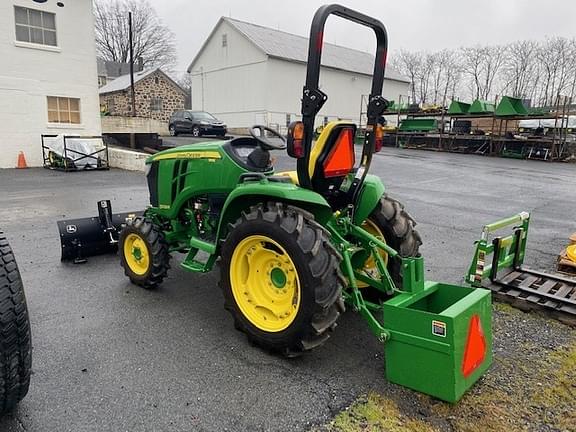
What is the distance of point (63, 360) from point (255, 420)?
4.79 feet

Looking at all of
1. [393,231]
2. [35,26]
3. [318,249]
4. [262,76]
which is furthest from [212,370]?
[262,76]

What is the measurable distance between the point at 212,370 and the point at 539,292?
2903 millimetres

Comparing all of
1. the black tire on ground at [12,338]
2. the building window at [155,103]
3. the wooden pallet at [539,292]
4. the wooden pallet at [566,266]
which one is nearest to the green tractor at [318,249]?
the wooden pallet at [539,292]

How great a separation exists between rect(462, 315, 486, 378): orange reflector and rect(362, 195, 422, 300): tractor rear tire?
1.02 meters

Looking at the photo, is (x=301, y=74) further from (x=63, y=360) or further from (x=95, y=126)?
(x=63, y=360)

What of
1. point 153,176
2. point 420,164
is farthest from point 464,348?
point 420,164

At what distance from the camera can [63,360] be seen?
2.98 m

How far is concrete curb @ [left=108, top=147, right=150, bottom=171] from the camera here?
14062 mm

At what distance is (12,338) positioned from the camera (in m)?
2.14

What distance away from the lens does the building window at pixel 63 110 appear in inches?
615

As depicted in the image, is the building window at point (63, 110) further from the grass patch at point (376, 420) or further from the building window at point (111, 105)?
the building window at point (111, 105)

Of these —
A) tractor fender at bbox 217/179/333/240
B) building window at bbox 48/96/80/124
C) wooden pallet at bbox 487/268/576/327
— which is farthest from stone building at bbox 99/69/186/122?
wooden pallet at bbox 487/268/576/327

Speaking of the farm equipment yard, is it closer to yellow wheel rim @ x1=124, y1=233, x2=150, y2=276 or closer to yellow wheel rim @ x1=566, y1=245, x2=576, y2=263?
yellow wheel rim @ x1=124, y1=233, x2=150, y2=276

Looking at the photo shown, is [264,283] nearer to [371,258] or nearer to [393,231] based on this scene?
[371,258]
